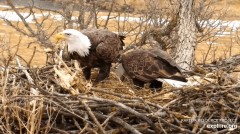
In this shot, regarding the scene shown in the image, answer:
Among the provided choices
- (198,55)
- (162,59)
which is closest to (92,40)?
(162,59)

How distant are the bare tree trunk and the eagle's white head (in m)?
2.14

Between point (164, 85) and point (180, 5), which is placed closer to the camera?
point (164, 85)

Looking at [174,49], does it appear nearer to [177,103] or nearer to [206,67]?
[206,67]

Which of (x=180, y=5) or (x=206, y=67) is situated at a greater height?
(x=180, y=5)

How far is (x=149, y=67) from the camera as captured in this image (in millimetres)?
5645

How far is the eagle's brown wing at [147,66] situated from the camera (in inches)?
218

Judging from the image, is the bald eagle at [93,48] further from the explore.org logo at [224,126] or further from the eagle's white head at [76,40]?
the explore.org logo at [224,126]

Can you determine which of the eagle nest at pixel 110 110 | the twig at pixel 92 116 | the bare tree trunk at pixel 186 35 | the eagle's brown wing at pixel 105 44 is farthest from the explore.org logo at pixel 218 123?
the bare tree trunk at pixel 186 35

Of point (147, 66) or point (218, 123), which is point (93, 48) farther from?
point (218, 123)

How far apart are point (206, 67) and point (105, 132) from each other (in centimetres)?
290

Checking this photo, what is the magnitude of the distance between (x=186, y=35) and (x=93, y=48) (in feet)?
6.98

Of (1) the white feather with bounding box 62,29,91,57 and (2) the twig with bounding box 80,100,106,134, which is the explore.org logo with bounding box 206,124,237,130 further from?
(1) the white feather with bounding box 62,29,91,57

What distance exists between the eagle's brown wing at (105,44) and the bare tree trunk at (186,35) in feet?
5.51

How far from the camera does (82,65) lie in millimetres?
6137
